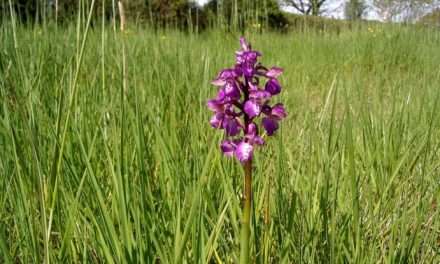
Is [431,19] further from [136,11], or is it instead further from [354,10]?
[136,11]

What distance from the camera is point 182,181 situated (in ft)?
2.53

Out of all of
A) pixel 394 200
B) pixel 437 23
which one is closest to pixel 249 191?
pixel 394 200

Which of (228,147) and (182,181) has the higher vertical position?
(228,147)

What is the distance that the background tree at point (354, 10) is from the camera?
553 cm

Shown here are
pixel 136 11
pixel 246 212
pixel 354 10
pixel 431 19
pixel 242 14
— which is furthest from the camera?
pixel 354 10

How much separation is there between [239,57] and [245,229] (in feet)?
0.72

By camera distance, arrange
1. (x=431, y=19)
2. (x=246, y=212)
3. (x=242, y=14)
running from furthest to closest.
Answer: (x=431, y=19) → (x=242, y=14) → (x=246, y=212)

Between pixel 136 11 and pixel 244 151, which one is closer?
pixel 244 151

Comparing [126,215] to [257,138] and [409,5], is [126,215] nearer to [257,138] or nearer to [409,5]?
[257,138]

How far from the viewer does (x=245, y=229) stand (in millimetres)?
461

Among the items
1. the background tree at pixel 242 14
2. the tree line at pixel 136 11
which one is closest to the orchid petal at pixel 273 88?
the tree line at pixel 136 11

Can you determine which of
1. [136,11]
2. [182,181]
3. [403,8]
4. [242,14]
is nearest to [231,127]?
[182,181]

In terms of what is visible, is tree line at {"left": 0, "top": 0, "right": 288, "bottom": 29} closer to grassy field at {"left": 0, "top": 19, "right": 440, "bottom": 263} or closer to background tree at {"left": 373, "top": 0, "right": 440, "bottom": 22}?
grassy field at {"left": 0, "top": 19, "right": 440, "bottom": 263}

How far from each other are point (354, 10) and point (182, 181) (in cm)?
569
